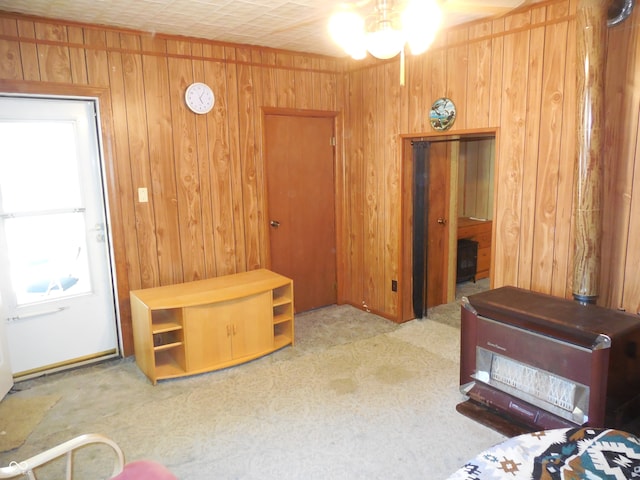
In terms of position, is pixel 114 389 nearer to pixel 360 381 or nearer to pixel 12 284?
pixel 12 284

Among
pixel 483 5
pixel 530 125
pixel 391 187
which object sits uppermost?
pixel 483 5

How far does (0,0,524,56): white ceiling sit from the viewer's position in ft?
9.28

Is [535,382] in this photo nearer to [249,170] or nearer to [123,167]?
[249,170]

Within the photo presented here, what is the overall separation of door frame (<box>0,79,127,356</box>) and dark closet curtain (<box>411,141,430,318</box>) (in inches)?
98.7

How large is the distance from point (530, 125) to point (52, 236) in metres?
3.47

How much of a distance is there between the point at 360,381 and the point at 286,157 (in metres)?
2.19

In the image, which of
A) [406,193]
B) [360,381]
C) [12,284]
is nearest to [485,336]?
[360,381]

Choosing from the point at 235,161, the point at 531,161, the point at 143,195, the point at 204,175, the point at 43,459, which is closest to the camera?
the point at 43,459

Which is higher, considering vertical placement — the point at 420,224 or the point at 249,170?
the point at 249,170

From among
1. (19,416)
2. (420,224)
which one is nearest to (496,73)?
(420,224)

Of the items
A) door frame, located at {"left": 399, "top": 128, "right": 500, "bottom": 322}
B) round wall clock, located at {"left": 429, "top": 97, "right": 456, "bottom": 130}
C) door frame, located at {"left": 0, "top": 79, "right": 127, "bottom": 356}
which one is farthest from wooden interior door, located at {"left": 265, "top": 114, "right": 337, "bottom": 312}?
door frame, located at {"left": 0, "top": 79, "right": 127, "bottom": 356}

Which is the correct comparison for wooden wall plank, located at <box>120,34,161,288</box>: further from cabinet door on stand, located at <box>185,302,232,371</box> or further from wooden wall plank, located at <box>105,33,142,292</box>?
cabinet door on stand, located at <box>185,302,232,371</box>

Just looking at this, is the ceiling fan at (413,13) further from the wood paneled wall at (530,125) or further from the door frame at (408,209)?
the door frame at (408,209)

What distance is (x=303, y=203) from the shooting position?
178 inches
